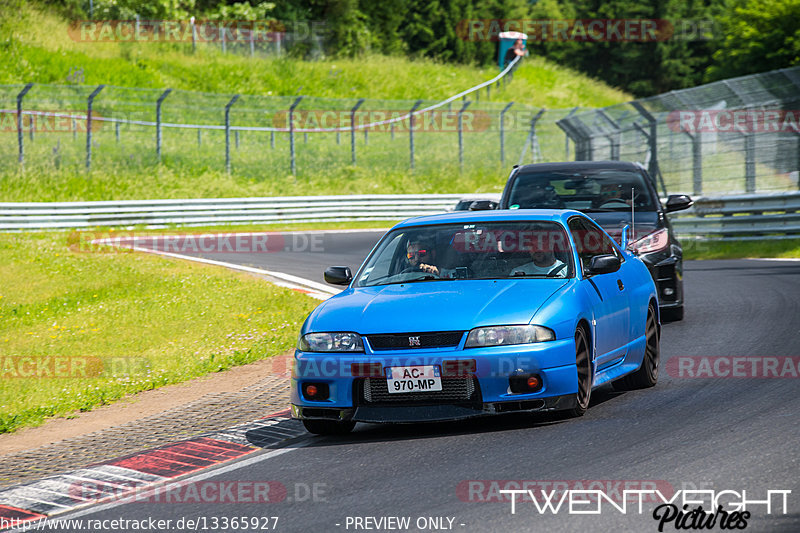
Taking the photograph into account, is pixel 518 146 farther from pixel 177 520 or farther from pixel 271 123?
pixel 177 520

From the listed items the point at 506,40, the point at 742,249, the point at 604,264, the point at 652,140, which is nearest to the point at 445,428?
the point at 604,264

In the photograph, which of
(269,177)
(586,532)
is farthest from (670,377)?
(269,177)

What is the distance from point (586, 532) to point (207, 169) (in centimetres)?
3231

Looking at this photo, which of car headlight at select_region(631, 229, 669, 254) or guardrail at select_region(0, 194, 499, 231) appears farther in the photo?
guardrail at select_region(0, 194, 499, 231)

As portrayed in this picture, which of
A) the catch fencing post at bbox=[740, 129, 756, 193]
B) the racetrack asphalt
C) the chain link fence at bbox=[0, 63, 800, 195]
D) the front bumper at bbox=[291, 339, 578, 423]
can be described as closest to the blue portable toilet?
the chain link fence at bbox=[0, 63, 800, 195]

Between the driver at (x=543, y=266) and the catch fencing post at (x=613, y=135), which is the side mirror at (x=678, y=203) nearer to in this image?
the driver at (x=543, y=266)

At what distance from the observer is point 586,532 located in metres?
4.95

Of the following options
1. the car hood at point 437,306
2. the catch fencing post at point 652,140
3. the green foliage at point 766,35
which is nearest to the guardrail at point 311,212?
the catch fencing post at point 652,140

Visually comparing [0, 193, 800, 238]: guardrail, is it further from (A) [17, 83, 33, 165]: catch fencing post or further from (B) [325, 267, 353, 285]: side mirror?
Result: (B) [325, 267, 353, 285]: side mirror

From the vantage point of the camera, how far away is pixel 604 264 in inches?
307

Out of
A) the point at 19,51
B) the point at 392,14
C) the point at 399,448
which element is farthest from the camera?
the point at 392,14

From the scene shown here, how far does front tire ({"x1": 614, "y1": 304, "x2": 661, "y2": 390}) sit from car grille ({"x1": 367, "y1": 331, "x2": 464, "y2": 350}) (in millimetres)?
2393

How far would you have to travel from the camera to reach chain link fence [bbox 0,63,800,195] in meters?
23.4

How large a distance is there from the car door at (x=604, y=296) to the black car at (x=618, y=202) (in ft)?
10.1
